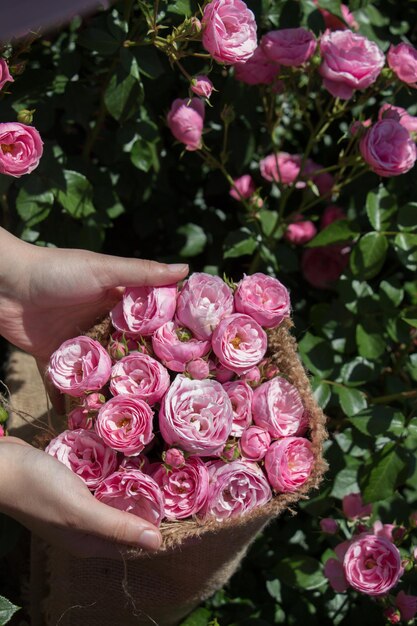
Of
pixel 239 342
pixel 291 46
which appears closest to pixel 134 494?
pixel 239 342

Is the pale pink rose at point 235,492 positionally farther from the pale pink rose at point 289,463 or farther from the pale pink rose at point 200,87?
the pale pink rose at point 200,87

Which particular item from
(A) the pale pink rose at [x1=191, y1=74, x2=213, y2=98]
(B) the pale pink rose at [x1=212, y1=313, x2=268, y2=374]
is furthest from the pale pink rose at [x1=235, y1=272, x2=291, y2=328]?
(A) the pale pink rose at [x1=191, y1=74, x2=213, y2=98]

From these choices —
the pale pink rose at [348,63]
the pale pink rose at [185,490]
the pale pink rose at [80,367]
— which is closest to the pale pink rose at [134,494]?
the pale pink rose at [185,490]

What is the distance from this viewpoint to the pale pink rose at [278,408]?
50.9 inches

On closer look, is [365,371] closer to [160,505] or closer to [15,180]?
[160,505]

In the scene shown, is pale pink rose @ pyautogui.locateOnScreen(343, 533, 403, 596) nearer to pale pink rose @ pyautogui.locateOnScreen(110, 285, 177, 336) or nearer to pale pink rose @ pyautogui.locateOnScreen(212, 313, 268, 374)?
pale pink rose @ pyautogui.locateOnScreen(212, 313, 268, 374)

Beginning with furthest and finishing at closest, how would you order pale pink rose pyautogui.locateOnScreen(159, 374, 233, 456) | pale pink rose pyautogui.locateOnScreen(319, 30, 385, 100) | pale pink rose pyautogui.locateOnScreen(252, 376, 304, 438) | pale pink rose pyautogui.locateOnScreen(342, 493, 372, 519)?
pale pink rose pyautogui.locateOnScreen(342, 493, 372, 519), pale pink rose pyautogui.locateOnScreen(319, 30, 385, 100), pale pink rose pyautogui.locateOnScreen(252, 376, 304, 438), pale pink rose pyautogui.locateOnScreen(159, 374, 233, 456)

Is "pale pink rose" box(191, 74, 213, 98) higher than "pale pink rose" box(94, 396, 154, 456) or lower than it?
higher

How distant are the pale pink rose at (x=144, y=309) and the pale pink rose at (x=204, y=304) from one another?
0.9 inches

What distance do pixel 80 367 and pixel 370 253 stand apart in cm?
73

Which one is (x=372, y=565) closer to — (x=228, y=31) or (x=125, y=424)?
(x=125, y=424)

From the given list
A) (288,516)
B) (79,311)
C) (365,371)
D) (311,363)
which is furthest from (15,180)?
(288,516)

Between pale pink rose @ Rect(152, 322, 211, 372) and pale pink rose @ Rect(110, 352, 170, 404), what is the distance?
2 centimetres

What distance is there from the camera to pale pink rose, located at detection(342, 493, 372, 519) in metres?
1.66
